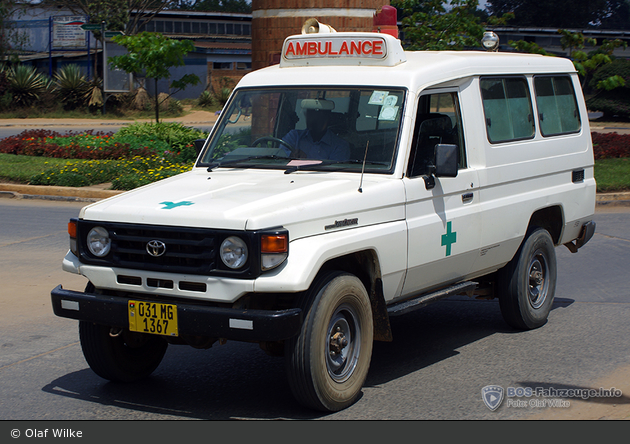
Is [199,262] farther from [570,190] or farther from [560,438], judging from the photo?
[570,190]

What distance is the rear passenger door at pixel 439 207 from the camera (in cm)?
556

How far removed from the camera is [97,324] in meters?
5.15

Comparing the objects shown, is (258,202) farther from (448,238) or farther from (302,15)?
(302,15)

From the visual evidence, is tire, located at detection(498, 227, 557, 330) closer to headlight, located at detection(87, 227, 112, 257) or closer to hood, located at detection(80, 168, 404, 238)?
hood, located at detection(80, 168, 404, 238)

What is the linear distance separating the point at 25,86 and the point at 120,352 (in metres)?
33.9

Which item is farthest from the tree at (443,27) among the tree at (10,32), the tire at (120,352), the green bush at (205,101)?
the tree at (10,32)

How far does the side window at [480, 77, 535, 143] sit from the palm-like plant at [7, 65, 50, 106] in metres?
33.4

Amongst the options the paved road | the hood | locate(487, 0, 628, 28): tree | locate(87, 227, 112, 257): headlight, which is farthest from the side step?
locate(487, 0, 628, 28): tree

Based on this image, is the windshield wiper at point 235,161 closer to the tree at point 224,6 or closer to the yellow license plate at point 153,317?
the yellow license plate at point 153,317

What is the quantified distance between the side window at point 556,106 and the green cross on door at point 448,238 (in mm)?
1758

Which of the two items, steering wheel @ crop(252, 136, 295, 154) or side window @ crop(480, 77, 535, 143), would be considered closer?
steering wheel @ crop(252, 136, 295, 154)

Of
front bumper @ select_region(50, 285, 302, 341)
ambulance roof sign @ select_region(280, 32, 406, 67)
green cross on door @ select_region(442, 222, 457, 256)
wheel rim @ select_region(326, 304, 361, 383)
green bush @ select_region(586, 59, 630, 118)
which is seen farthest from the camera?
green bush @ select_region(586, 59, 630, 118)

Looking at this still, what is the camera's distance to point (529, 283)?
707 centimetres

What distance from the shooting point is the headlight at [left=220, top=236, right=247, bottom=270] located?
4535 millimetres
